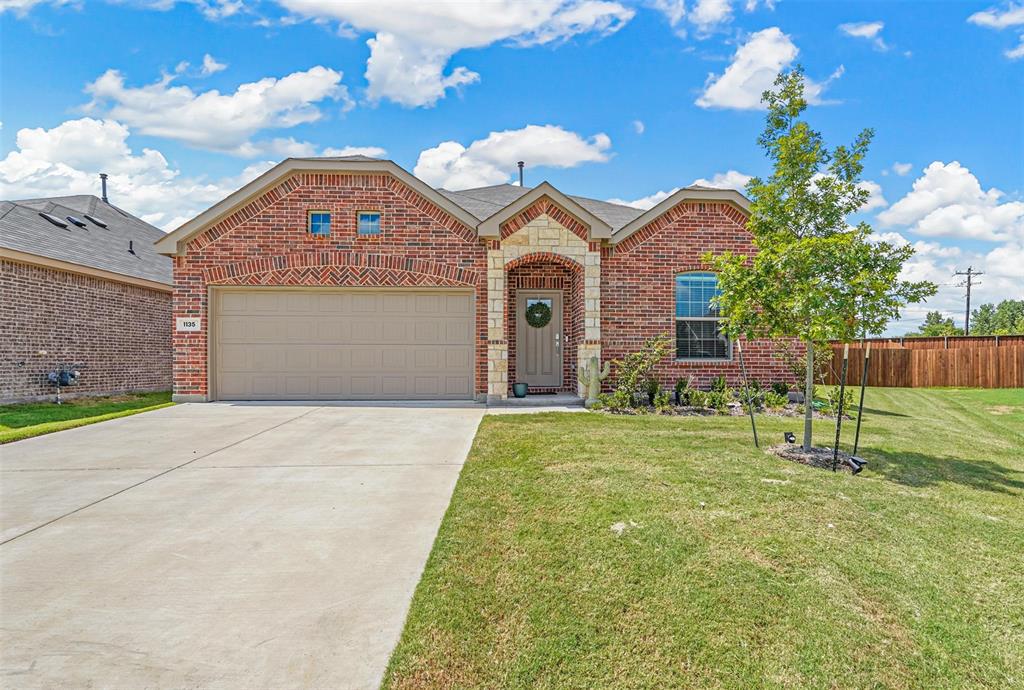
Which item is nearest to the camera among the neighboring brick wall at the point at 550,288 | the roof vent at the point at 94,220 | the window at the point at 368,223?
the window at the point at 368,223

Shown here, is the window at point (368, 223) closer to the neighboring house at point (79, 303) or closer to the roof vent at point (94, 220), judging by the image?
the neighboring house at point (79, 303)

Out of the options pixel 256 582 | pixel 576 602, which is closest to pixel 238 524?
pixel 256 582

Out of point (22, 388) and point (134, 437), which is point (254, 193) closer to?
point (134, 437)

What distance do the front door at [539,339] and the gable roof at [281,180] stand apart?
2412 millimetres

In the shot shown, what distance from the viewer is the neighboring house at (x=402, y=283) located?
1127cm

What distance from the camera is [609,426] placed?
27.7 ft

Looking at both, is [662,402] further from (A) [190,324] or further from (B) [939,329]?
(B) [939,329]

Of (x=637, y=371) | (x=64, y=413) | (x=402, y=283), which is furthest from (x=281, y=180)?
(x=637, y=371)

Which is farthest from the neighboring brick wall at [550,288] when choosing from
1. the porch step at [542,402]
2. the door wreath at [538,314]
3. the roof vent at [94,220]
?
the roof vent at [94,220]

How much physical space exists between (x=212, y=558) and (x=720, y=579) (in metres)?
3.24

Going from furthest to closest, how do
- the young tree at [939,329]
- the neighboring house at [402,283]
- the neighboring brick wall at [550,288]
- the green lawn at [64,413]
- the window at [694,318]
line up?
the young tree at [939,329]
the neighboring brick wall at [550,288]
the window at [694,318]
the neighboring house at [402,283]
the green lawn at [64,413]

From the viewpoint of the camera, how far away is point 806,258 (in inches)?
235

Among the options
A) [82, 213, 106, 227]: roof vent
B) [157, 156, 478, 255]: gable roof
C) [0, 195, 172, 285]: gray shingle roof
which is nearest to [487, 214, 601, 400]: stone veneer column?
[157, 156, 478, 255]: gable roof

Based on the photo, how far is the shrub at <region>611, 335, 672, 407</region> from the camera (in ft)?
35.1
